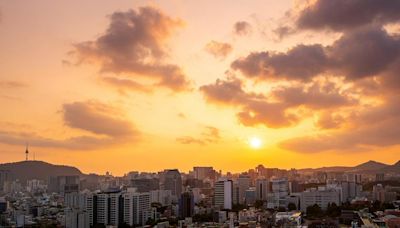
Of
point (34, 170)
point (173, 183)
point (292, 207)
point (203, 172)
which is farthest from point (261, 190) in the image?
point (34, 170)

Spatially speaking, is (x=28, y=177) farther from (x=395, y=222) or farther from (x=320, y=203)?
(x=395, y=222)

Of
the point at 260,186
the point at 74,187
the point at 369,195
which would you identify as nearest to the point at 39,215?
the point at 74,187

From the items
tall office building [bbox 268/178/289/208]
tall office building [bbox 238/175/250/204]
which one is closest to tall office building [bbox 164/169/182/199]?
tall office building [bbox 238/175/250/204]

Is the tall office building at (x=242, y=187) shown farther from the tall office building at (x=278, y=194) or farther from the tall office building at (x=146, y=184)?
the tall office building at (x=146, y=184)

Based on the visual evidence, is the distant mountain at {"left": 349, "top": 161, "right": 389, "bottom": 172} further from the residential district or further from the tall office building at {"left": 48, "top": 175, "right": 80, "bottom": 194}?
the tall office building at {"left": 48, "top": 175, "right": 80, "bottom": 194}

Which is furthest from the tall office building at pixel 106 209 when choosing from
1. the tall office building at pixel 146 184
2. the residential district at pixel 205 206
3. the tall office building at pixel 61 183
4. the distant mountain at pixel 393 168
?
the distant mountain at pixel 393 168

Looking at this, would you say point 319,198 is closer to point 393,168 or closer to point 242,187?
point 242,187
